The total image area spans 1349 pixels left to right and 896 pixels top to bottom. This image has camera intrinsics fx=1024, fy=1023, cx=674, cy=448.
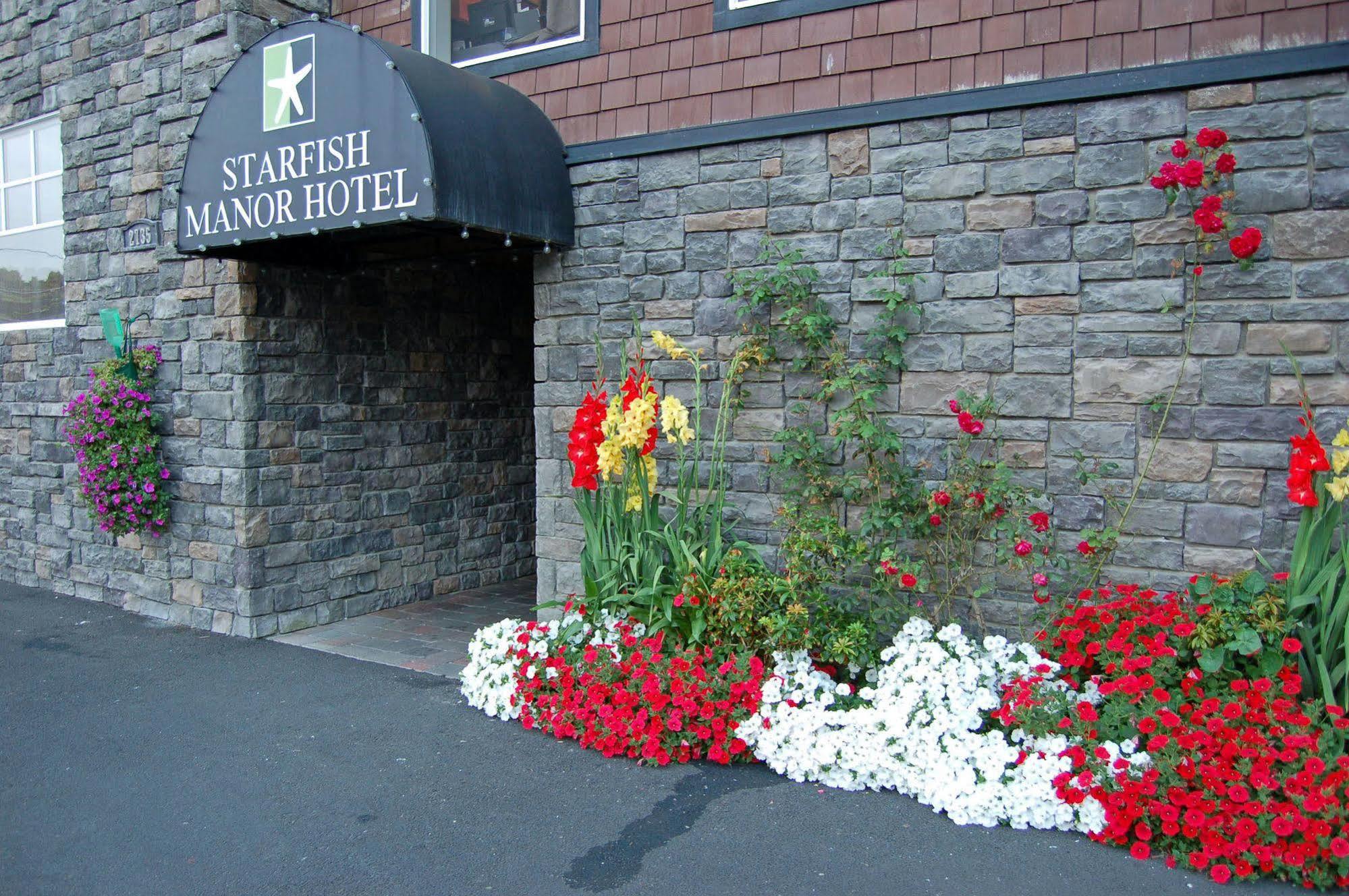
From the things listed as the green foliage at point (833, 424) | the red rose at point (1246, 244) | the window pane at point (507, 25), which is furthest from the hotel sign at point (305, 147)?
the red rose at point (1246, 244)

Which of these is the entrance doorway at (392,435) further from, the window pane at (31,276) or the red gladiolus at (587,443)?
the window pane at (31,276)

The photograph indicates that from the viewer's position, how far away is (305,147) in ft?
16.5

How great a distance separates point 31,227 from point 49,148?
630mm

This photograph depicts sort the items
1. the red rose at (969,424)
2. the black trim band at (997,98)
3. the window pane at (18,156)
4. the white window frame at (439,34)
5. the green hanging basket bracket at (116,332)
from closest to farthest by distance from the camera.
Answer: the black trim band at (997,98) → the red rose at (969,424) → the white window frame at (439,34) → the green hanging basket bracket at (116,332) → the window pane at (18,156)

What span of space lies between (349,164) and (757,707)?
10.3ft

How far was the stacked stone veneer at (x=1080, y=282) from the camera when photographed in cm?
385

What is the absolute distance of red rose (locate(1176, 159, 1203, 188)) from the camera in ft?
12.4

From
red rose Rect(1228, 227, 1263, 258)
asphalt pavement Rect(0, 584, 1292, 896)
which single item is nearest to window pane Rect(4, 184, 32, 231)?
asphalt pavement Rect(0, 584, 1292, 896)

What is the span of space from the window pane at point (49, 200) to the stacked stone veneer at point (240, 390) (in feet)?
1.54

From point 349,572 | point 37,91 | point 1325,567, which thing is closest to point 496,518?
point 349,572

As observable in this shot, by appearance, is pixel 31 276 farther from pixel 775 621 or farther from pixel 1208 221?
pixel 1208 221

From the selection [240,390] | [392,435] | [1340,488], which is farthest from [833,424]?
[240,390]

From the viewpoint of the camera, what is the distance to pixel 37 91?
7293 mm

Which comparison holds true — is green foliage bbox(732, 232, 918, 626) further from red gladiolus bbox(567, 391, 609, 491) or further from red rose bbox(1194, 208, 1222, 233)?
red rose bbox(1194, 208, 1222, 233)
